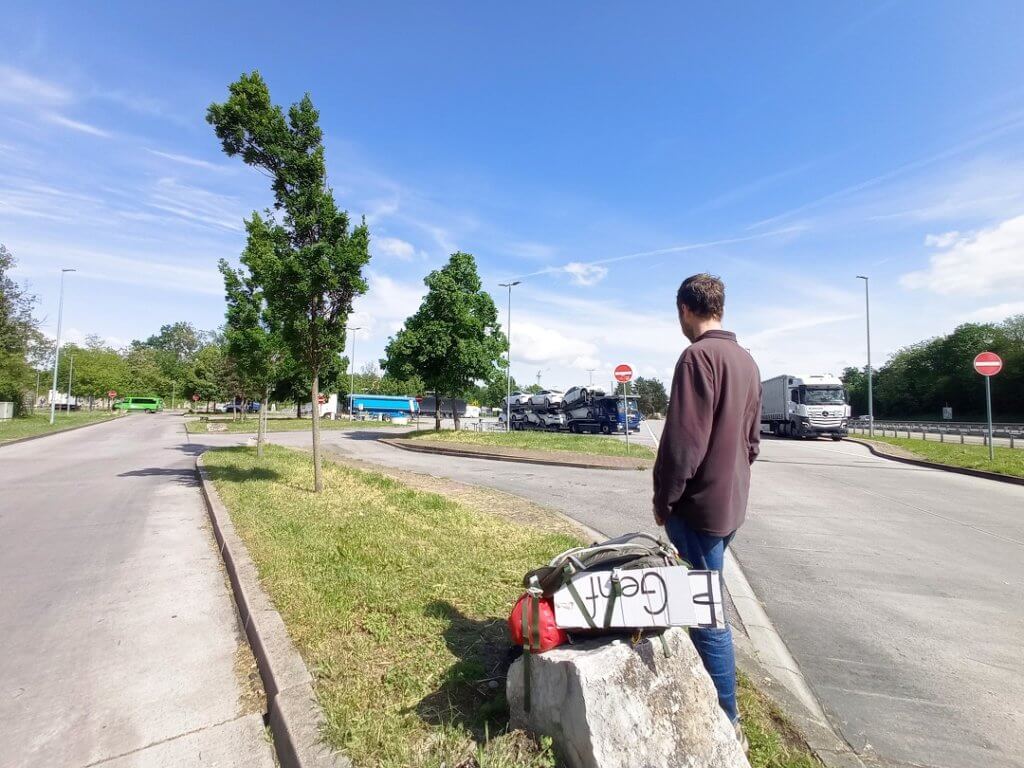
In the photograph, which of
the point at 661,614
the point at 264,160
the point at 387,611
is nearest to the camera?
the point at 661,614

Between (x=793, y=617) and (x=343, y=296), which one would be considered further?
(x=343, y=296)

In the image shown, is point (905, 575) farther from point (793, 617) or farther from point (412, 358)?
point (412, 358)

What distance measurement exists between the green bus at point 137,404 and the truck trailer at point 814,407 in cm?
7420

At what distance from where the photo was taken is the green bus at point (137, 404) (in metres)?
69.8

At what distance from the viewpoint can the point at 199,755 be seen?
2.56 meters

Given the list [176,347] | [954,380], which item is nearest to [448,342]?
[954,380]

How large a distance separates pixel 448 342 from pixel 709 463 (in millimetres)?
20282

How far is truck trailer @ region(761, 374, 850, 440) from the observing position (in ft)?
85.6

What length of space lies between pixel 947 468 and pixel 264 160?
57.4 ft

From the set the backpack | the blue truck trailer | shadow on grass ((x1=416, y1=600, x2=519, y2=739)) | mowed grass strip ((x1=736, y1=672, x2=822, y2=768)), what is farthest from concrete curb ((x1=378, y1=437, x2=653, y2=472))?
the blue truck trailer

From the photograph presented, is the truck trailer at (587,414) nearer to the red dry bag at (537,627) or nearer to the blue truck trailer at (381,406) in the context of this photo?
the blue truck trailer at (381,406)

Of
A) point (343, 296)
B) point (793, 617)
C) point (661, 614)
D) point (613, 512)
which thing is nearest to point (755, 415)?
point (661, 614)

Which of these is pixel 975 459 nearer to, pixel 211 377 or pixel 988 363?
pixel 988 363

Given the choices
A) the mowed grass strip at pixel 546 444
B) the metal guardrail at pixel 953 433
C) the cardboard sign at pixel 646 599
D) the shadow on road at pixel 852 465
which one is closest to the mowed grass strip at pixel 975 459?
the shadow on road at pixel 852 465
